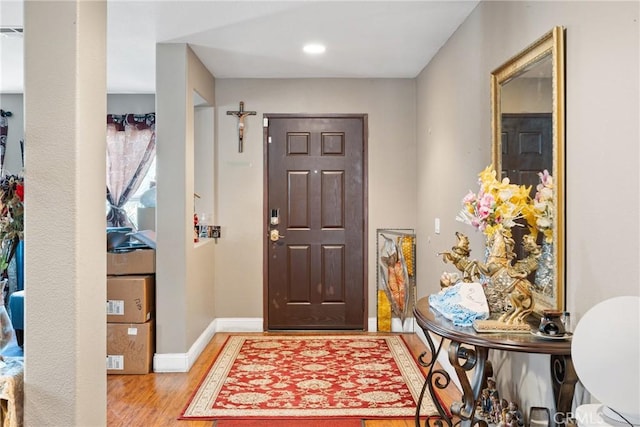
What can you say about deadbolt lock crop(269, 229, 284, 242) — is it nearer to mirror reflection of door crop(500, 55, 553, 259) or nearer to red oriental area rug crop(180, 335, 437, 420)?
red oriental area rug crop(180, 335, 437, 420)

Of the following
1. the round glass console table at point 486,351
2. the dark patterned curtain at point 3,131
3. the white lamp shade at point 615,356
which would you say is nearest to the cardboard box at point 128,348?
the round glass console table at point 486,351

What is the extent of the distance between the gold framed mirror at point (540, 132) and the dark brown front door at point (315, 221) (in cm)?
237

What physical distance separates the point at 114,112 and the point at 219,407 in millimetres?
3871

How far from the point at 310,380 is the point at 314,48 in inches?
97.3

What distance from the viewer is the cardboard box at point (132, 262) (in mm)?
3881

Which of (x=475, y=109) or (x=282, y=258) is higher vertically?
(x=475, y=109)

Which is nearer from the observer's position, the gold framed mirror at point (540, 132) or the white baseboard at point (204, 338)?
the gold framed mirror at point (540, 132)

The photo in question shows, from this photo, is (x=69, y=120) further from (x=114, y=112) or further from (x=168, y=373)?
(x=114, y=112)

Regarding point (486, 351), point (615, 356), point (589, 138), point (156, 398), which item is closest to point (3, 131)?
point (156, 398)

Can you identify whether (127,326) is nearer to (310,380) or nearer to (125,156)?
Answer: (310,380)

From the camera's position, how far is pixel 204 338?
452cm

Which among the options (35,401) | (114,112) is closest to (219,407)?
(35,401)

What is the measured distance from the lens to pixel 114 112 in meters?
5.80

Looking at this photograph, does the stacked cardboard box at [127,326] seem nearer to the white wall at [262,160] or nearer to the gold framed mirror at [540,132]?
the white wall at [262,160]
